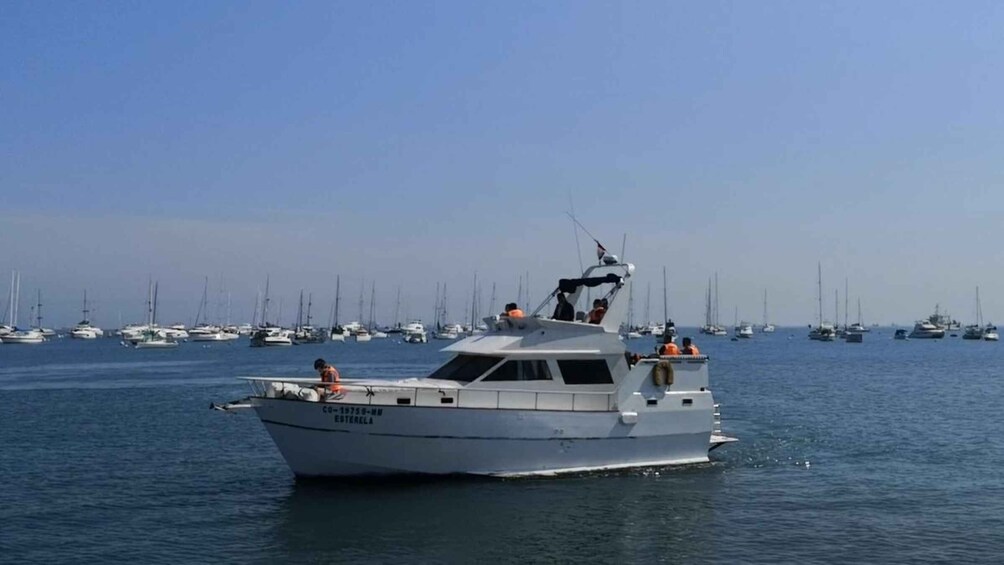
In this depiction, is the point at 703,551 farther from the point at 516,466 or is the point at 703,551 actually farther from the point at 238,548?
the point at 238,548

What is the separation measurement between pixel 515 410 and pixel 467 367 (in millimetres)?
1826

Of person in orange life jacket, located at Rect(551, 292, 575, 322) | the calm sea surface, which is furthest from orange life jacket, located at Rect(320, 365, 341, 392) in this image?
person in orange life jacket, located at Rect(551, 292, 575, 322)

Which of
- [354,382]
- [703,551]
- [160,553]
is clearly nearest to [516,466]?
[354,382]

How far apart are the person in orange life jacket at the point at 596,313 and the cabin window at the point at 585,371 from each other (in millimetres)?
1330

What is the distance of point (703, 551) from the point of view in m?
17.0

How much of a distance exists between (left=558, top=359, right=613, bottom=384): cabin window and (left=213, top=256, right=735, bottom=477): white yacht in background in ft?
0.08

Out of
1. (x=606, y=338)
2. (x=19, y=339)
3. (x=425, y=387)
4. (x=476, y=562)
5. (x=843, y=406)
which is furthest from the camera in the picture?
(x=19, y=339)

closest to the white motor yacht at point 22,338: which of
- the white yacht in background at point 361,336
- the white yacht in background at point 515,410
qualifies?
the white yacht in background at point 361,336

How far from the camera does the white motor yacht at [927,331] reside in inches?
6541

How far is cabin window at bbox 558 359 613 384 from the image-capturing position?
75.4 ft

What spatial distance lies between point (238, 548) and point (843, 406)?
1272 inches

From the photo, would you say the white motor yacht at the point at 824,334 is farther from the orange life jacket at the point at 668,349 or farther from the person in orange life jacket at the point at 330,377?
the person in orange life jacket at the point at 330,377

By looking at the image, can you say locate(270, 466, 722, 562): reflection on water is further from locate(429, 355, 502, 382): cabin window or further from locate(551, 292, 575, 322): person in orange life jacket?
locate(551, 292, 575, 322): person in orange life jacket

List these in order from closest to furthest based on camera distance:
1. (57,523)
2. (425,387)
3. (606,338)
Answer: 1. (57,523)
2. (425,387)
3. (606,338)
